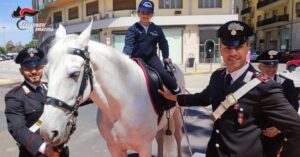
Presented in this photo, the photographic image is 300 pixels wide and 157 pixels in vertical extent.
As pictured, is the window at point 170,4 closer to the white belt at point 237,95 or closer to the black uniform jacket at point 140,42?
the black uniform jacket at point 140,42

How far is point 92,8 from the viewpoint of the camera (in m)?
37.8

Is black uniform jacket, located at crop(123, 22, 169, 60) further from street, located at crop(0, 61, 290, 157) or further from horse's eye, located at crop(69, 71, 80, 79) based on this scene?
street, located at crop(0, 61, 290, 157)

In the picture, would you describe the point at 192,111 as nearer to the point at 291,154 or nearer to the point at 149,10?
the point at 149,10

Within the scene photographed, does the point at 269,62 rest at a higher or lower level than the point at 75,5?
lower

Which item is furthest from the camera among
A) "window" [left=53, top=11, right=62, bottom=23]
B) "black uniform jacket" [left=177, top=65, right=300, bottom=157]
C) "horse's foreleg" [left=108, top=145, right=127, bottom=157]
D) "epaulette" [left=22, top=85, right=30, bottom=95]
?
"window" [left=53, top=11, right=62, bottom=23]

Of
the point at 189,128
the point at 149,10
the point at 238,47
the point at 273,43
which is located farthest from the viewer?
Answer: the point at 273,43

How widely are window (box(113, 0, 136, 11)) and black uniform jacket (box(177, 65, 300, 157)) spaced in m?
32.5

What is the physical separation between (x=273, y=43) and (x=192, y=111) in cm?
4756

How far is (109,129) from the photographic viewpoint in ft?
11.5

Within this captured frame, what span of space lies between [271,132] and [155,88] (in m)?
1.55

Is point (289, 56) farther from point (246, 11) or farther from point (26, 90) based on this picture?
point (246, 11)

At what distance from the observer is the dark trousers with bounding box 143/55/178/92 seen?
4.26 m

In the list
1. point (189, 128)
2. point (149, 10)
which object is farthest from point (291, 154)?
point (189, 128)

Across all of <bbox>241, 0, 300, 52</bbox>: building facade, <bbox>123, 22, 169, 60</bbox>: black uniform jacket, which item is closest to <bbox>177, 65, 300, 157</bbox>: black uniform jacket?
<bbox>123, 22, 169, 60</bbox>: black uniform jacket
